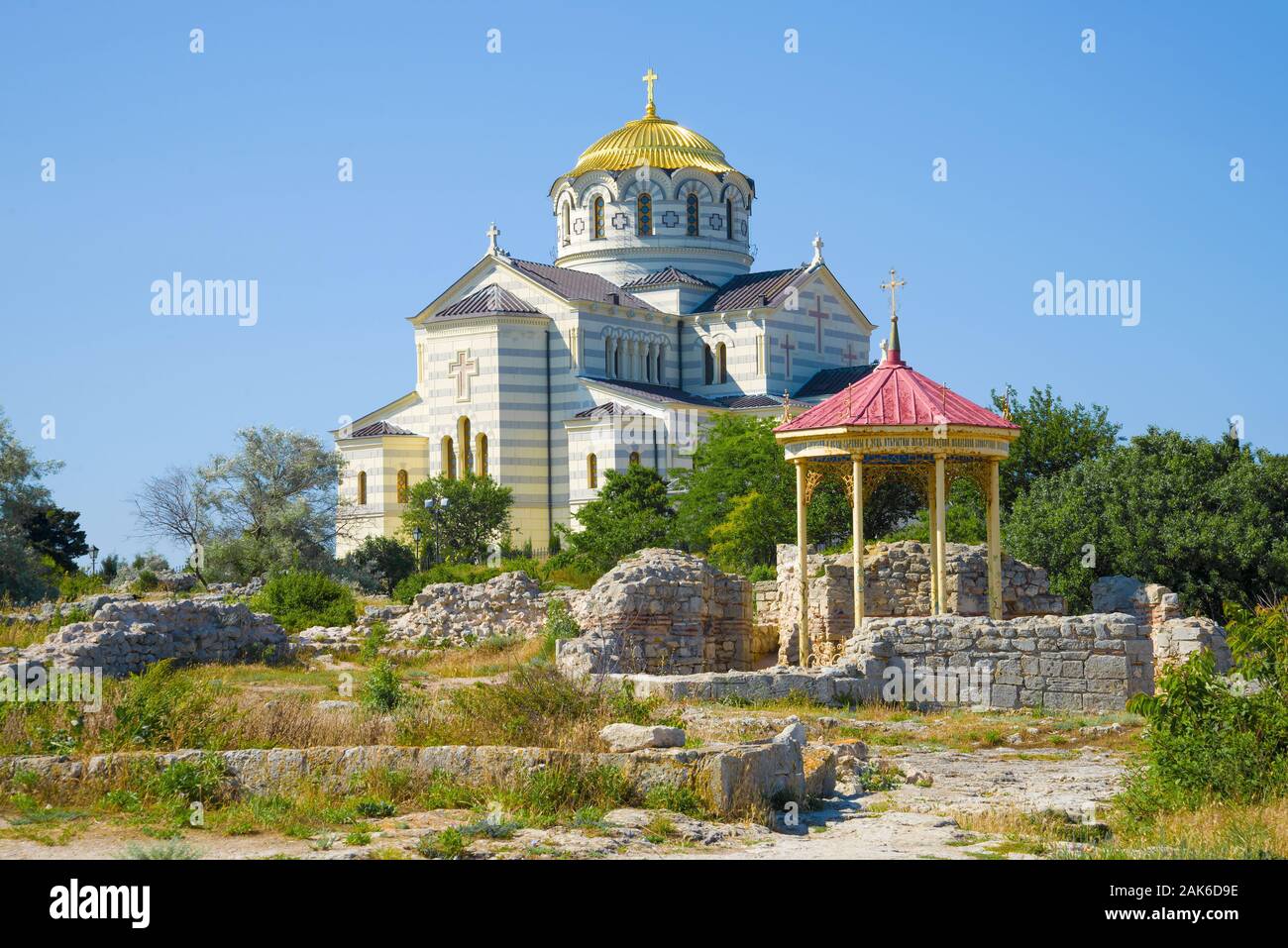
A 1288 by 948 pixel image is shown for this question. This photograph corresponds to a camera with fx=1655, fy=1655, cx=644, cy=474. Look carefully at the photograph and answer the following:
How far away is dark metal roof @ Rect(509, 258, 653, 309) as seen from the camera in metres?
58.3

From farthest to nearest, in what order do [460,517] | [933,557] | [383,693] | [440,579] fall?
1. [460,517]
2. [440,579]
3. [933,557]
4. [383,693]

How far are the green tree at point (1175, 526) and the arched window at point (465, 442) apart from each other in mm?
29609

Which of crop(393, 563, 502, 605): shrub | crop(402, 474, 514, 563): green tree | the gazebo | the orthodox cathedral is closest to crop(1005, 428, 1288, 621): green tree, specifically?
the gazebo

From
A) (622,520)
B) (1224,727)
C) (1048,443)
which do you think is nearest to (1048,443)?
(1048,443)

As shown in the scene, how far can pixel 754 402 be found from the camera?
A: 189 ft

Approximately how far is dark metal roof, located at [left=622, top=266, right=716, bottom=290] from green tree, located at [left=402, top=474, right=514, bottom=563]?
12.8m

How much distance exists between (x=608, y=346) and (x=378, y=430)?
8653mm

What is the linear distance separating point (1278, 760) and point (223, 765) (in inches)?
294

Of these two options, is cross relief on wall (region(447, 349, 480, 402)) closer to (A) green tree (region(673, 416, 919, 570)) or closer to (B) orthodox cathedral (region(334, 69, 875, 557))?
(B) orthodox cathedral (region(334, 69, 875, 557))

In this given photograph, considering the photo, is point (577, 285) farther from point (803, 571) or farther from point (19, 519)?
point (803, 571)

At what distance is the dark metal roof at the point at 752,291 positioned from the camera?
60594 mm

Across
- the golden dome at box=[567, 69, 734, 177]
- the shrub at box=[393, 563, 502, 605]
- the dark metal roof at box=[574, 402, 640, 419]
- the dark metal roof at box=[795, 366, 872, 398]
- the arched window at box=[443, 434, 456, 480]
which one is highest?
the golden dome at box=[567, 69, 734, 177]

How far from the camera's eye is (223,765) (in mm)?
11570

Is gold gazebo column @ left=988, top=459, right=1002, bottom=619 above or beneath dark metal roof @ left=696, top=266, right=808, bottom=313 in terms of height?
beneath
